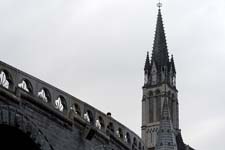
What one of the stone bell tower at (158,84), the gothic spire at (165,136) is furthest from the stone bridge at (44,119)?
the stone bell tower at (158,84)

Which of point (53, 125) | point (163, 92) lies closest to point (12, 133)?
point (53, 125)

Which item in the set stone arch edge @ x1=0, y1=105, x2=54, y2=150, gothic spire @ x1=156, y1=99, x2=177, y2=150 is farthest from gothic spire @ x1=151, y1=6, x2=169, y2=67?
stone arch edge @ x1=0, y1=105, x2=54, y2=150

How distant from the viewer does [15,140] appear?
20953mm

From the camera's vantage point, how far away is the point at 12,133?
2069 cm

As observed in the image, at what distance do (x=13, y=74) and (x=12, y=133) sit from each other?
173 cm

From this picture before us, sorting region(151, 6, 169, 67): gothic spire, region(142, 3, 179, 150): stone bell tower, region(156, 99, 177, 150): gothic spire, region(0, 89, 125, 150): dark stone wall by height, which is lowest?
region(0, 89, 125, 150): dark stone wall

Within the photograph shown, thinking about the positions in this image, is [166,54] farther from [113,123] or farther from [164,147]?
[113,123]

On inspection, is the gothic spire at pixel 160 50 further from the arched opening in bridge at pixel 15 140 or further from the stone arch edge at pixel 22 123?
the stone arch edge at pixel 22 123

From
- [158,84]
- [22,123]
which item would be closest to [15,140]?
[22,123]

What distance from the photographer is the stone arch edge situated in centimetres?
1987

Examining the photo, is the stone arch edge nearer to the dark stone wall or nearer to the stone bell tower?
the dark stone wall

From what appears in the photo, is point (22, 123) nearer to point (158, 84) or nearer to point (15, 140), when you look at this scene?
point (15, 140)

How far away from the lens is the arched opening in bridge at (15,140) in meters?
20.5

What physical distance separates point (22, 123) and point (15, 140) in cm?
94
